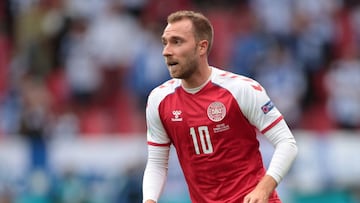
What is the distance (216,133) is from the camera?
756cm

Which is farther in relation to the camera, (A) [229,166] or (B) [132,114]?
(B) [132,114]

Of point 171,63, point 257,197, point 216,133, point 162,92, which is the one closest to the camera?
point 257,197

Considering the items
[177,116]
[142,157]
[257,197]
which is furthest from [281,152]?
[142,157]

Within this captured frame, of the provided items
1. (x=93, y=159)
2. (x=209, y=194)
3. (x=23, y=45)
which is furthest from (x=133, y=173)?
(x=209, y=194)

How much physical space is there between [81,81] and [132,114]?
42.6 inches

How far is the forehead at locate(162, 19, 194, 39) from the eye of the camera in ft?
24.6

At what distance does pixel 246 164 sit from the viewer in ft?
24.9

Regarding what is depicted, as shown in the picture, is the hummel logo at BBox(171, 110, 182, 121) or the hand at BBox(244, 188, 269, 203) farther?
the hummel logo at BBox(171, 110, 182, 121)

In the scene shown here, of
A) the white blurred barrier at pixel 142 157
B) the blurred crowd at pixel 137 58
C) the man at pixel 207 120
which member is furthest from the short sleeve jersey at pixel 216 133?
the blurred crowd at pixel 137 58

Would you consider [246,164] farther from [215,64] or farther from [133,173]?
[215,64]

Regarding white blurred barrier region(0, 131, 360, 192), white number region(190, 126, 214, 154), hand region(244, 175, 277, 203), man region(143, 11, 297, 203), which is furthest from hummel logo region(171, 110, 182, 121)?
white blurred barrier region(0, 131, 360, 192)

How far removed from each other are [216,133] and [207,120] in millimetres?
110

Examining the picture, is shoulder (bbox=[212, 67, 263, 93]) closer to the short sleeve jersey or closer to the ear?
the short sleeve jersey

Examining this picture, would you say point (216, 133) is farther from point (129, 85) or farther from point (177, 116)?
point (129, 85)
